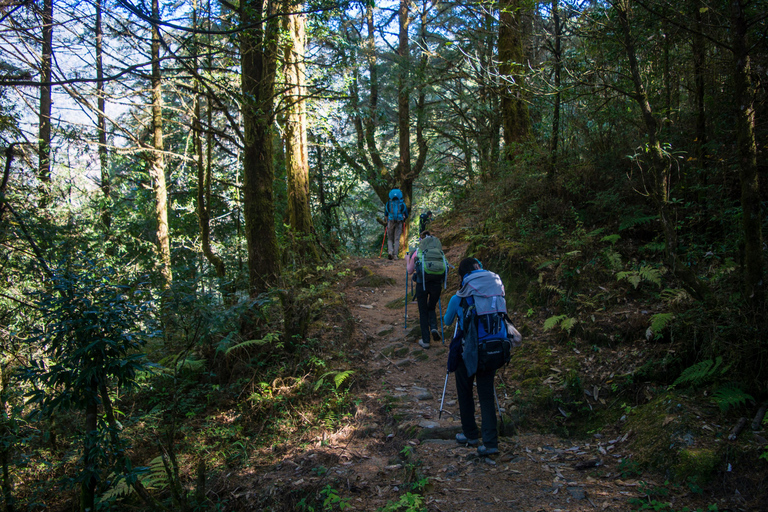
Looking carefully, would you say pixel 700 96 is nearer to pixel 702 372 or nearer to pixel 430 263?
pixel 702 372

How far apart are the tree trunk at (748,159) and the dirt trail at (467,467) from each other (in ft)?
7.35

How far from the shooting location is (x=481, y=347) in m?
4.77

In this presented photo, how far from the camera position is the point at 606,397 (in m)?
5.30

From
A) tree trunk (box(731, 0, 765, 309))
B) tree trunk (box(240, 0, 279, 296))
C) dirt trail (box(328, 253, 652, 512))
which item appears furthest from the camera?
tree trunk (box(240, 0, 279, 296))

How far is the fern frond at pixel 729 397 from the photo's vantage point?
158 inches

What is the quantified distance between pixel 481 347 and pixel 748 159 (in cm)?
332

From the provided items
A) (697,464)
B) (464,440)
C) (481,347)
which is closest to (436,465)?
(464,440)

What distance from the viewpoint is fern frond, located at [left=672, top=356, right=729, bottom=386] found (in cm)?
440

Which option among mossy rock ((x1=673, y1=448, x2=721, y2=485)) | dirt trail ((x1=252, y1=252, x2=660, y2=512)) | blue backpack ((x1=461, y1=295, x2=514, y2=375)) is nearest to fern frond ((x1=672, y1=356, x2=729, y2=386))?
mossy rock ((x1=673, y1=448, x2=721, y2=485))

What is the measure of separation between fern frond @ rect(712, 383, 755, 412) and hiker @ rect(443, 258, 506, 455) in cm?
216

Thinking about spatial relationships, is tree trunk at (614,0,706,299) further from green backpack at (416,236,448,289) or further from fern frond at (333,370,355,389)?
fern frond at (333,370,355,389)

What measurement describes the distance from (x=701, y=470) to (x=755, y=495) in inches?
15.2

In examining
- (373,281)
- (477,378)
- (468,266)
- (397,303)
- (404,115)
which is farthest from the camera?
(404,115)

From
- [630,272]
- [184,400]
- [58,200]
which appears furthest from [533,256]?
[58,200]
